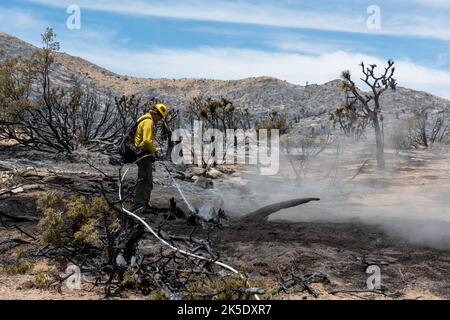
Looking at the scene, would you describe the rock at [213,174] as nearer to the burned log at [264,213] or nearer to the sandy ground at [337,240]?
the sandy ground at [337,240]

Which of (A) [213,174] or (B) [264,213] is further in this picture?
(A) [213,174]

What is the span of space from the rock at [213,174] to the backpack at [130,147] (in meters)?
8.54

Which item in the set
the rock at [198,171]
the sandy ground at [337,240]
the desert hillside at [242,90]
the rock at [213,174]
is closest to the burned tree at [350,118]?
the rock at [213,174]

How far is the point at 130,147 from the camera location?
654cm

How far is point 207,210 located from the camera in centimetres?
797

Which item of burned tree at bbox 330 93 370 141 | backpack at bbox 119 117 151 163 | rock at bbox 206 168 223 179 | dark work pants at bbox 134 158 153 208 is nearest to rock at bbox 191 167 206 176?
rock at bbox 206 168 223 179

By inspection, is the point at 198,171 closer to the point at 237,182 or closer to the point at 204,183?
the point at 237,182

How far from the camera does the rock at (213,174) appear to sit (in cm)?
1519

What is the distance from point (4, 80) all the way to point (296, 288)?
12509 mm

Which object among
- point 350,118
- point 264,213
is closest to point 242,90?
point 350,118

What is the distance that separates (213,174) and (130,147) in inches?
351

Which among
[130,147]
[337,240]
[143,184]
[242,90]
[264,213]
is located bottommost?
[337,240]

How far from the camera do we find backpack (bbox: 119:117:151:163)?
652 cm
